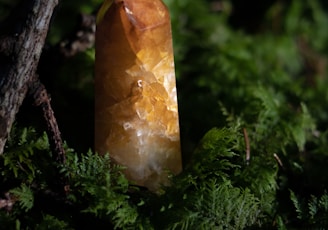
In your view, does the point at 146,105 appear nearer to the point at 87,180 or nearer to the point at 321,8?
the point at 87,180

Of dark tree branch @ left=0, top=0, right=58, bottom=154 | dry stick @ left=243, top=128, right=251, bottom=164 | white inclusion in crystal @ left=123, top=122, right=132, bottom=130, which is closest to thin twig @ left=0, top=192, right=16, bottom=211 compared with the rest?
dark tree branch @ left=0, top=0, right=58, bottom=154

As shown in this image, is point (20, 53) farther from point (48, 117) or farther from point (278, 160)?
point (278, 160)

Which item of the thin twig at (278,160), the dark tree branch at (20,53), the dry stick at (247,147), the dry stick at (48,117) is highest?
the dark tree branch at (20,53)

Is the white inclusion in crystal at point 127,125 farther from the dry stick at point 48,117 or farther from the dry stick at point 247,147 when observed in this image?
the dry stick at point 247,147

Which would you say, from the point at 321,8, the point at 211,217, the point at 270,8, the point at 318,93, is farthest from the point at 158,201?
the point at 321,8

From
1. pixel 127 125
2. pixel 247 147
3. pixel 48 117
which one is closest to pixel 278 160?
pixel 247 147

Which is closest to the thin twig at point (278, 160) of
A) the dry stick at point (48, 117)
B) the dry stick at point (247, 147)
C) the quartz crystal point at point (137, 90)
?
the dry stick at point (247, 147)
